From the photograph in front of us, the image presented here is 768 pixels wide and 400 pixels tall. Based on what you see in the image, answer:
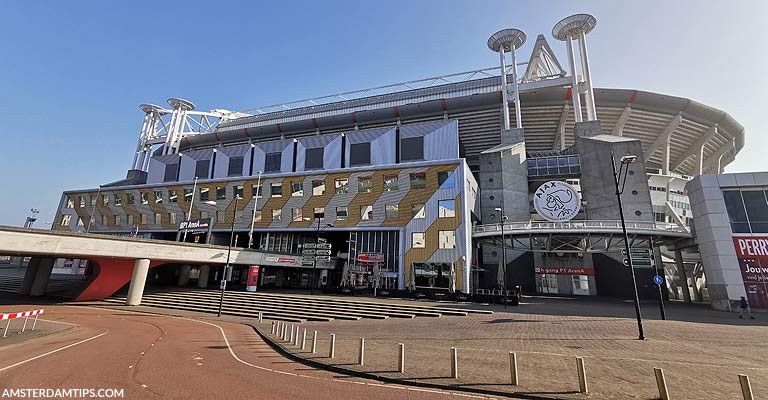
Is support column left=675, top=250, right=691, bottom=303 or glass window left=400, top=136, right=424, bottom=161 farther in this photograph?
glass window left=400, top=136, right=424, bottom=161

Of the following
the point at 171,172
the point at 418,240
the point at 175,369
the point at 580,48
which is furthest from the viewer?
the point at 171,172

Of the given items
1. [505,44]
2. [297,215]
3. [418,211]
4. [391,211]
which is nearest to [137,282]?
[297,215]

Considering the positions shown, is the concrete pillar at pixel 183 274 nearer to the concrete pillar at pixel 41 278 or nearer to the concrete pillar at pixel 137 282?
the concrete pillar at pixel 41 278

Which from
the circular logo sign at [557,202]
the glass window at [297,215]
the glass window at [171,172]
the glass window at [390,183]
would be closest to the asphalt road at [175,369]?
the glass window at [390,183]

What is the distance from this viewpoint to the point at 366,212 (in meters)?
38.9

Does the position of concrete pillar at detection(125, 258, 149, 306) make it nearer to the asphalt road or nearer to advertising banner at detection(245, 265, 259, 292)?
advertising banner at detection(245, 265, 259, 292)

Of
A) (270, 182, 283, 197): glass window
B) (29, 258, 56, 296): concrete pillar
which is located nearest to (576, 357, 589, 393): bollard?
(270, 182, 283, 197): glass window

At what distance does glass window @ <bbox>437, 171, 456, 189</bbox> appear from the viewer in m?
35.8

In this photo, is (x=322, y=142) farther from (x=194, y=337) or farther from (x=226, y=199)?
(x=194, y=337)

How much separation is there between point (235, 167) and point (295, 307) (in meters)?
42.5

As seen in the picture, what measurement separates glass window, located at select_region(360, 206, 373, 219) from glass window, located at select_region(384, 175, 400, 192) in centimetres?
308

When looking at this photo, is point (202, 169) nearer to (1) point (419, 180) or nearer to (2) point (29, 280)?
(2) point (29, 280)

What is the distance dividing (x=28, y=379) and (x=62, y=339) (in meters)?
7.58

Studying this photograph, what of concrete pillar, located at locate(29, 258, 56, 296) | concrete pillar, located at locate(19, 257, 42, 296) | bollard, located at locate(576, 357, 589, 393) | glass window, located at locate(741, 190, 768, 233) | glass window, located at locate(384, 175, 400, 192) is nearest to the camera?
bollard, located at locate(576, 357, 589, 393)
